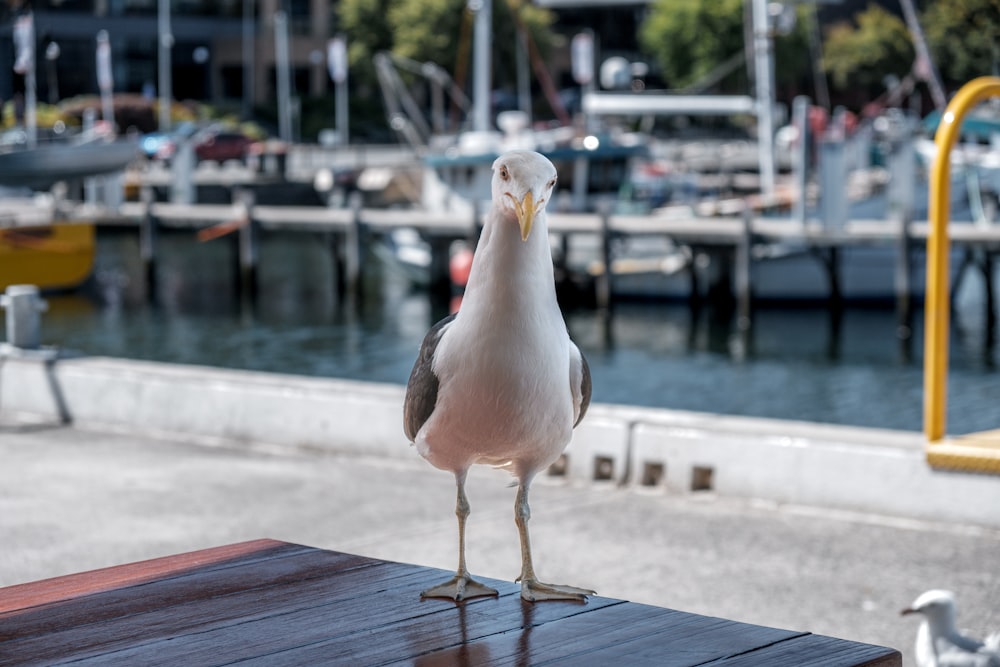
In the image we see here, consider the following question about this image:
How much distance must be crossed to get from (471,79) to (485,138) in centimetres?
3866

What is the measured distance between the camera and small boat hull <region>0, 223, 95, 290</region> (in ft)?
94.6

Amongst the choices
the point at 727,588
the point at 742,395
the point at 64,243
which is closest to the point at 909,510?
the point at 727,588

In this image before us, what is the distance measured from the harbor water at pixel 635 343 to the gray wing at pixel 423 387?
17.0 metres

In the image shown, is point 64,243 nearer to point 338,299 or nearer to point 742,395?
point 338,299

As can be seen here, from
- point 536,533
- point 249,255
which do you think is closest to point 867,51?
point 249,255

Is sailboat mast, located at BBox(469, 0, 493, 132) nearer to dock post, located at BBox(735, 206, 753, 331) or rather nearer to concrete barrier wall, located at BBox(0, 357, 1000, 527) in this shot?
dock post, located at BBox(735, 206, 753, 331)

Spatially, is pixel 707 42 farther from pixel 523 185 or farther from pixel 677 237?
pixel 523 185

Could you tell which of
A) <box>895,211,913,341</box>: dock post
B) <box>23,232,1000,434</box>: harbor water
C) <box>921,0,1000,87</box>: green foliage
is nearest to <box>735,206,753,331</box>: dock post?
<box>23,232,1000,434</box>: harbor water

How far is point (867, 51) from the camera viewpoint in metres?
56.2

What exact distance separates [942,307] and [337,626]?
450 centimetres

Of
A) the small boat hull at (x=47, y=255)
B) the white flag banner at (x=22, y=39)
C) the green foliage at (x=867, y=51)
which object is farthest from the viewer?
the green foliage at (x=867, y=51)

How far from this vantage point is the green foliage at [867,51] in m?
53.4

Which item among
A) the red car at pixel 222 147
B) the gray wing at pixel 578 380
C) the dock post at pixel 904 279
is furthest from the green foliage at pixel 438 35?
the gray wing at pixel 578 380

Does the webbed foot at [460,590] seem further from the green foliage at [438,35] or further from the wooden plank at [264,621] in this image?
the green foliage at [438,35]
